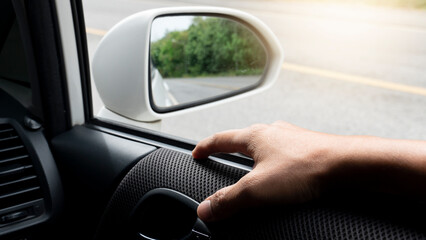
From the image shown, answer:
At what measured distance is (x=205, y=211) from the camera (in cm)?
107

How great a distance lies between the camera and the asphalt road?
411cm

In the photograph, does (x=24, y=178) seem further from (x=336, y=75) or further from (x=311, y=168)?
(x=336, y=75)

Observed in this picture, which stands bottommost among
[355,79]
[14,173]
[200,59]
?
[355,79]

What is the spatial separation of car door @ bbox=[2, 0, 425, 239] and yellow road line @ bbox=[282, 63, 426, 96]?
170 inches

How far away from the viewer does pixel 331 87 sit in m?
5.38

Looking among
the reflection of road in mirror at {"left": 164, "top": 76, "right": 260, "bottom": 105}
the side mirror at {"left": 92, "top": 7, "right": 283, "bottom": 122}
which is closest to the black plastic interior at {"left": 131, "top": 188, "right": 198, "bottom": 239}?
the side mirror at {"left": 92, "top": 7, "right": 283, "bottom": 122}

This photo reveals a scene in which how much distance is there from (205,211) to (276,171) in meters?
0.24

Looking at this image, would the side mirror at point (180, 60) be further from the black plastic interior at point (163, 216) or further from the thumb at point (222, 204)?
the thumb at point (222, 204)

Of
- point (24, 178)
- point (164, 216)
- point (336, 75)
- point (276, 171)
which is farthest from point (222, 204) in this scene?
point (336, 75)

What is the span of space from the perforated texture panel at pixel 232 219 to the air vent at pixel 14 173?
0.27 m

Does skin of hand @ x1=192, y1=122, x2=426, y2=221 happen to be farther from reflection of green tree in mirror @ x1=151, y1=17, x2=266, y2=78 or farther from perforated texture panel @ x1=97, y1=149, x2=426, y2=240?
reflection of green tree in mirror @ x1=151, y1=17, x2=266, y2=78

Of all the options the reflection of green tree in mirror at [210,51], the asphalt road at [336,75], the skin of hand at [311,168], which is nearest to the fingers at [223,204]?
the skin of hand at [311,168]

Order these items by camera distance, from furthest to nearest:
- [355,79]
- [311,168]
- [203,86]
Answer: [355,79] < [203,86] < [311,168]

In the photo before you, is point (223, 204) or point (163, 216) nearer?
point (223, 204)
